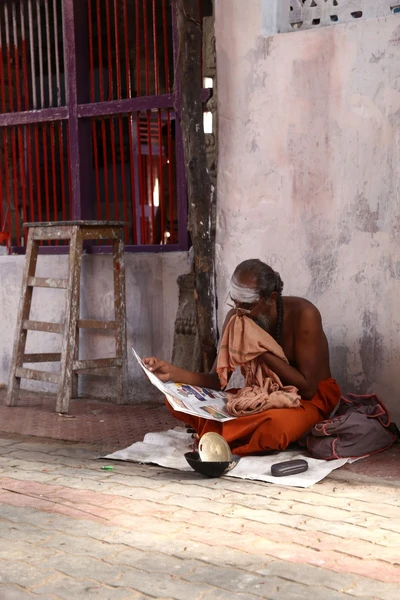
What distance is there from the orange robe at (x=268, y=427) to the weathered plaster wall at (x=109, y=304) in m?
2.05

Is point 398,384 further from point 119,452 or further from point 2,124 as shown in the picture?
point 2,124

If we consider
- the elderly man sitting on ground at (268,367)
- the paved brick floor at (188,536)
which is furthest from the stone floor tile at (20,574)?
the elderly man sitting on ground at (268,367)

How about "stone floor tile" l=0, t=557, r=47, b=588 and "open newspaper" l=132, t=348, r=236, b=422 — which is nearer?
"stone floor tile" l=0, t=557, r=47, b=588

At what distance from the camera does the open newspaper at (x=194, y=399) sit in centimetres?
472

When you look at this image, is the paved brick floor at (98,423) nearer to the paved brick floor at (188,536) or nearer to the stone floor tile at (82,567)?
the paved brick floor at (188,536)

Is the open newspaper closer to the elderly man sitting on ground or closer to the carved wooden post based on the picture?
the elderly man sitting on ground

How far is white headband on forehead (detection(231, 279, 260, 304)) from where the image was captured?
492 centimetres

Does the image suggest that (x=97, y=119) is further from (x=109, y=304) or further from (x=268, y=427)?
(x=268, y=427)

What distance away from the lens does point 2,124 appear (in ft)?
26.1

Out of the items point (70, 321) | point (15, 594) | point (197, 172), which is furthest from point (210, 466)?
point (70, 321)

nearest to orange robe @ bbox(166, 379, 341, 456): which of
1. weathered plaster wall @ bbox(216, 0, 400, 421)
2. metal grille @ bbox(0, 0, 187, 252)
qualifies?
weathered plaster wall @ bbox(216, 0, 400, 421)

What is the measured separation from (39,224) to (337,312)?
261 centimetres

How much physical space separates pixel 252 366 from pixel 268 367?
0.09 m

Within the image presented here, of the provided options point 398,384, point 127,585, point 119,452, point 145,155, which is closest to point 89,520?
point 127,585
